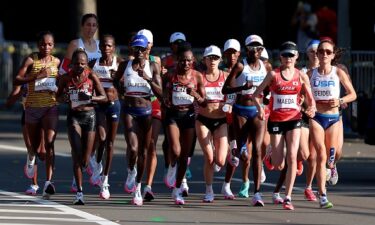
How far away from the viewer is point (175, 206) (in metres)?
16.8

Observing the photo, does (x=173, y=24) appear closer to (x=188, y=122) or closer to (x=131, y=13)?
(x=131, y=13)

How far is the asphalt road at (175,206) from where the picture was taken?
15531 mm

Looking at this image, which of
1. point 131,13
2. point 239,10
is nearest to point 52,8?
point 131,13

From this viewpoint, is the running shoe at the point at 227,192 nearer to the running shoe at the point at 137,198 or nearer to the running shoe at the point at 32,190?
the running shoe at the point at 137,198

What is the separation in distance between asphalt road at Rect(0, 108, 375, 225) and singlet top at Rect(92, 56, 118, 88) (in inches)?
54.7

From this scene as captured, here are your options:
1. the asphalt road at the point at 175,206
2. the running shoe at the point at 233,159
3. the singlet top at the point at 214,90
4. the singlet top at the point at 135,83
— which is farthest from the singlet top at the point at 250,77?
the asphalt road at the point at 175,206

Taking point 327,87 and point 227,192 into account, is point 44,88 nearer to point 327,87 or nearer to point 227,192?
point 227,192

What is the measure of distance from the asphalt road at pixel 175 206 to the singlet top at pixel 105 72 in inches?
54.7

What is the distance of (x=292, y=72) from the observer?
16781 millimetres

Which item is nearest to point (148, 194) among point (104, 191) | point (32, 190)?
point (104, 191)

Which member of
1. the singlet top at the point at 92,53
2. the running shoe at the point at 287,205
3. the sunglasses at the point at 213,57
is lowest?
the running shoe at the point at 287,205

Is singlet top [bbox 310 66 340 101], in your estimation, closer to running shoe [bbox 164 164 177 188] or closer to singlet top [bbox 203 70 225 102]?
singlet top [bbox 203 70 225 102]

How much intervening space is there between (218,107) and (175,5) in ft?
73.3

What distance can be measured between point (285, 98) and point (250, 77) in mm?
657
